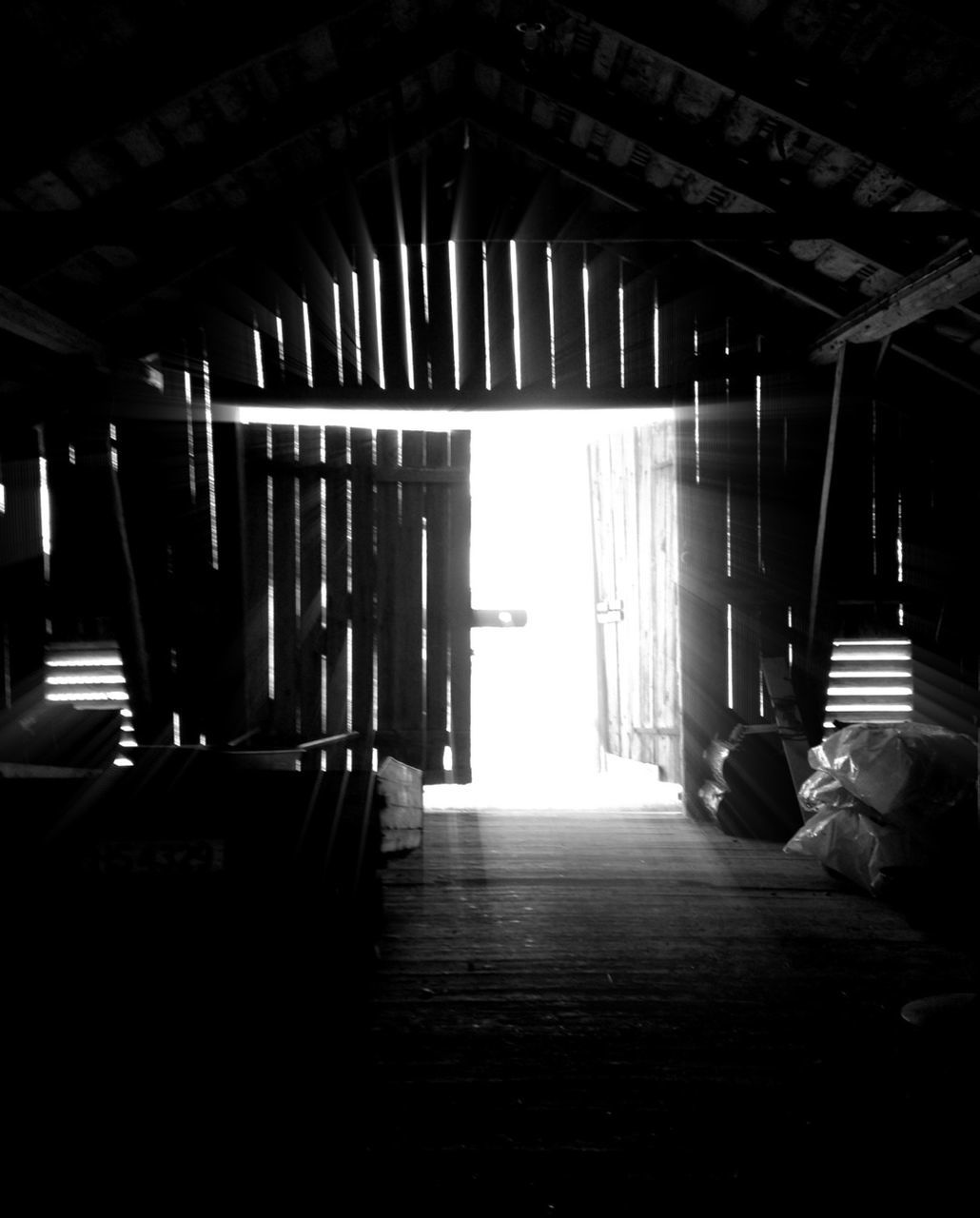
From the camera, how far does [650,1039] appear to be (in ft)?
8.98

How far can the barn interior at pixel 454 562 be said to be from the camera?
2.46m

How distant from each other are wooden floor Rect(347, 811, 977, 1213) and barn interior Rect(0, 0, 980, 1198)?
19 millimetres

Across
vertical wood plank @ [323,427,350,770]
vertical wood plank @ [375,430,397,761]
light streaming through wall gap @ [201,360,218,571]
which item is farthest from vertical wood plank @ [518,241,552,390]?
light streaming through wall gap @ [201,360,218,571]

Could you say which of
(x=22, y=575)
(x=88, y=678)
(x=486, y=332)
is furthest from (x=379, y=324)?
(x=88, y=678)

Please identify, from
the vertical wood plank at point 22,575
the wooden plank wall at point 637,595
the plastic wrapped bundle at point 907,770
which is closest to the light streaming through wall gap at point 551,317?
the wooden plank wall at point 637,595

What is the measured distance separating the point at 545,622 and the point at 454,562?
4348 millimetres

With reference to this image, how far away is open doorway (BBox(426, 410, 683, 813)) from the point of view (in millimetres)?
10406

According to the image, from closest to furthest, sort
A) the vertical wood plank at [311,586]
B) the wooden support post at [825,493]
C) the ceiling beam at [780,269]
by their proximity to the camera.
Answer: the ceiling beam at [780,269], the wooden support post at [825,493], the vertical wood plank at [311,586]

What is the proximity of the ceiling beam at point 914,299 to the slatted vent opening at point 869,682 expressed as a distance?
267 centimetres

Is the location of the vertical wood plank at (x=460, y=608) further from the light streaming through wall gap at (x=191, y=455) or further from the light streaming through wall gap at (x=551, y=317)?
the light streaming through wall gap at (x=191, y=455)

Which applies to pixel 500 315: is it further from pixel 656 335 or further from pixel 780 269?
pixel 780 269

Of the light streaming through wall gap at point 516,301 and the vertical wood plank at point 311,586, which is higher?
the light streaming through wall gap at point 516,301

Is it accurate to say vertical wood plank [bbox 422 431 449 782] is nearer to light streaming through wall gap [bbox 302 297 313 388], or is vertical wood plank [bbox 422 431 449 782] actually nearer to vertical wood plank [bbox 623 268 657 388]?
light streaming through wall gap [bbox 302 297 313 388]

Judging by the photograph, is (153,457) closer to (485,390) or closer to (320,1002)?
(485,390)
